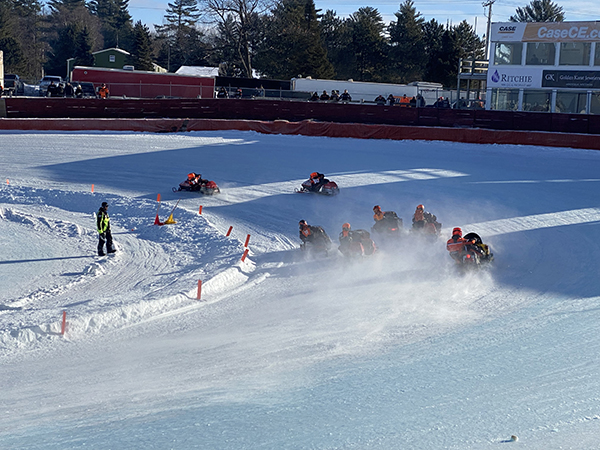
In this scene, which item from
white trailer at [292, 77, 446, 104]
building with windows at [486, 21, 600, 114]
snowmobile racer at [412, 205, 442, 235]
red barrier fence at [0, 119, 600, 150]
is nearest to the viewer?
snowmobile racer at [412, 205, 442, 235]

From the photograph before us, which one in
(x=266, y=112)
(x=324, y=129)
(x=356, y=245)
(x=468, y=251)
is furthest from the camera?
(x=266, y=112)

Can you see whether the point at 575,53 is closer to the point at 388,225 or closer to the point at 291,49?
the point at 388,225

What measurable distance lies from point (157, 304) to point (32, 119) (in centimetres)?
2136

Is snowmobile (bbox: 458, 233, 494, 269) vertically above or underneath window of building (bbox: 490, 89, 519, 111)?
underneath

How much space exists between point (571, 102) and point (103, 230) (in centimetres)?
2570

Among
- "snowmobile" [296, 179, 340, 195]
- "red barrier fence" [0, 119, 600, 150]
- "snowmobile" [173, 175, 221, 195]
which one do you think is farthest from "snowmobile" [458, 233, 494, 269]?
"red barrier fence" [0, 119, 600, 150]

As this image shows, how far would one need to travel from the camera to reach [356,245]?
43.1ft

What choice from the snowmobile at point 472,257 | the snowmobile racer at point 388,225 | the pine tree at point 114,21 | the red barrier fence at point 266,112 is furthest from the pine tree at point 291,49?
the snowmobile at point 472,257

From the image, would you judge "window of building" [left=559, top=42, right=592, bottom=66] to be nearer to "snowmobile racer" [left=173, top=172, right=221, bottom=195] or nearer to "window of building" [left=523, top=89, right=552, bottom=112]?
"window of building" [left=523, top=89, right=552, bottom=112]

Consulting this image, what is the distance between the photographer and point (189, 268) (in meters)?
13.1

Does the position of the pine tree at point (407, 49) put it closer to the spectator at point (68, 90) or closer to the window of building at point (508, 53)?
the window of building at point (508, 53)

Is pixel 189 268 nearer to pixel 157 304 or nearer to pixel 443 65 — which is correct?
pixel 157 304

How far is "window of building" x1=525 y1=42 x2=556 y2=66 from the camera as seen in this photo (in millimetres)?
32844

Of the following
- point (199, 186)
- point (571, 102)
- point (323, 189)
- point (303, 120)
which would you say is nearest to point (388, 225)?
point (323, 189)
